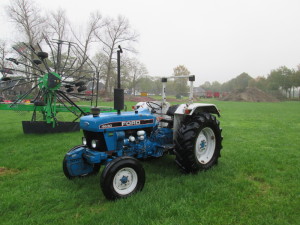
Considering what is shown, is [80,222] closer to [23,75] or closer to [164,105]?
[164,105]

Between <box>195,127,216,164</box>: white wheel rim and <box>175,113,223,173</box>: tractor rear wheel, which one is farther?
<box>195,127,216,164</box>: white wheel rim

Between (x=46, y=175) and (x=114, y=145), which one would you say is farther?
(x=46, y=175)

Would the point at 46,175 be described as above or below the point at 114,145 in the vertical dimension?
below

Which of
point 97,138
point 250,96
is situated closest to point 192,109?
point 97,138

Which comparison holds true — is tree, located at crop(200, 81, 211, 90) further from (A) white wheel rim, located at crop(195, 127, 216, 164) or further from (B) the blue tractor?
(B) the blue tractor

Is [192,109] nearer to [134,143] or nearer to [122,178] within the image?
[134,143]

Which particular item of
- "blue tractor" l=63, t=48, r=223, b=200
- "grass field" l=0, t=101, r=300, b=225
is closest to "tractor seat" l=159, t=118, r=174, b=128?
"blue tractor" l=63, t=48, r=223, b=200

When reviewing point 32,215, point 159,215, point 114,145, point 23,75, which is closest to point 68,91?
point 23,75

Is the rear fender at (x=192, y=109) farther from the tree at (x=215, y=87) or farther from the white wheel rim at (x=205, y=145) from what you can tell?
the tree at (x=215, y=87)

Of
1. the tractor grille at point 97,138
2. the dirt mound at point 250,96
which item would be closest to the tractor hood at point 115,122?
the tractor grille at point 97,138

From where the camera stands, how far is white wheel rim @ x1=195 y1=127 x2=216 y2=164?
439 cm

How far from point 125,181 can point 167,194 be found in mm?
608

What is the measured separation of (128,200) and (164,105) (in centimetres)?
236

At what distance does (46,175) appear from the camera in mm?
4129
